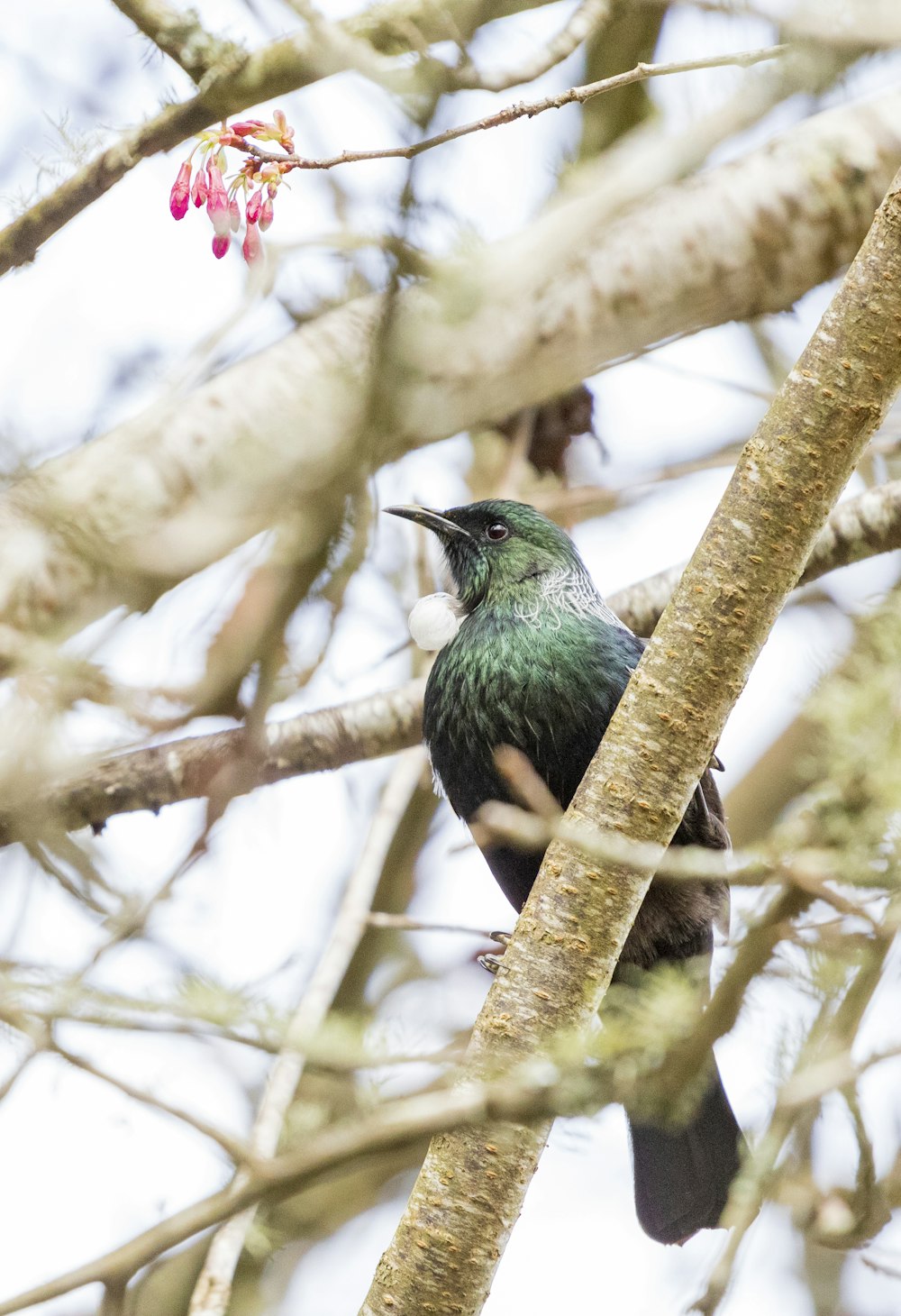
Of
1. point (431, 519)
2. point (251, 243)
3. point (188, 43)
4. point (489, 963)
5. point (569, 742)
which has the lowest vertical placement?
point (489, 963)

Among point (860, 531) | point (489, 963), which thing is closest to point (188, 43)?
point (860, 531)

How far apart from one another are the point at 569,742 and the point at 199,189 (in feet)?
5.16

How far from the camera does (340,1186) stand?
4.39 metres

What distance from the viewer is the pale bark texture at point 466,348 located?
260 cm

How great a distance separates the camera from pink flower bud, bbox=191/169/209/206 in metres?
2.55

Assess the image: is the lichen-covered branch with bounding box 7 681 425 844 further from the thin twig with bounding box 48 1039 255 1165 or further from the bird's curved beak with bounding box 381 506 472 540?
the thin twig with bounding box 48 1039 255 1165

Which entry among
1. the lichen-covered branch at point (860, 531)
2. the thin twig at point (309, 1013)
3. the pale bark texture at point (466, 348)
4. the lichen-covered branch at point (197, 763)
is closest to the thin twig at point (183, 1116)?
the thin twig at point (309, 1013)

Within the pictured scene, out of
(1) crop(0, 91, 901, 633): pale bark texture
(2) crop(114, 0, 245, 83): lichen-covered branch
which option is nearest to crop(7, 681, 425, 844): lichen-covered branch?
(1) crop(0, 91, 901, 633): pale bark texture

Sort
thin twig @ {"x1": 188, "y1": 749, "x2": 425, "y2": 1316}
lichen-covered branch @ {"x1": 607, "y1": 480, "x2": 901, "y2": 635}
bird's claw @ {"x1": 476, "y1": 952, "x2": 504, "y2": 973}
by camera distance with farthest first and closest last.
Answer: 1. lichen-covered branch @ {"x1": 607, "y1": 480, "x2": 901, "y2": 635}
2. bird's claw @ {"x1": 476, "y1": 952, "x2": 504, "y2": 973}
3. thin twig @ {"x1": 188, "y1": 749, "x2": 425, "y2": 1316}

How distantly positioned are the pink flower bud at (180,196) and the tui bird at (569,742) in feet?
4.59

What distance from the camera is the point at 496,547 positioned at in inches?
156

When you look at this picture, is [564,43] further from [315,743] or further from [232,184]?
[315,743]

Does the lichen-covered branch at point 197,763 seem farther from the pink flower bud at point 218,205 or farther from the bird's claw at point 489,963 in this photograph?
the pink flower bud at point 218,205

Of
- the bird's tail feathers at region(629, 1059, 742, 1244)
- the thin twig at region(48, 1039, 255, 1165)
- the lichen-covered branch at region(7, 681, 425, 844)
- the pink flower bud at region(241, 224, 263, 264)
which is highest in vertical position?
the pink flower bud at region(241, 224, 263, 264)
